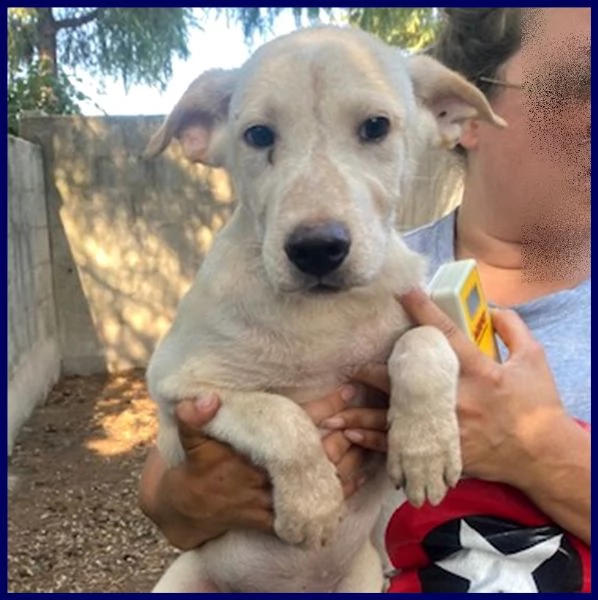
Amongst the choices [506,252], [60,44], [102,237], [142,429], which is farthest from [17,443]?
[506,252]

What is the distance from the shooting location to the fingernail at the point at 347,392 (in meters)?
2.01

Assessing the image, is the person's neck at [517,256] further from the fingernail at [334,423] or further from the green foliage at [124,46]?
the green foliage at [124,46]

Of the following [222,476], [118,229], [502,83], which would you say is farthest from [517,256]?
[118,229]

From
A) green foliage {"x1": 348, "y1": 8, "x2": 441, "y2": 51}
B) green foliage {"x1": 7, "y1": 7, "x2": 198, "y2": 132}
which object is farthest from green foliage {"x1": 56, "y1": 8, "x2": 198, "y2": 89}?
green foliage {"x1": 348, "y1": 8, "x2": 441, "y2": 51}

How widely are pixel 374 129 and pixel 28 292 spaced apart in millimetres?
4761

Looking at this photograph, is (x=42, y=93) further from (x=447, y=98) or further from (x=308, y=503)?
(x=308, y=503)

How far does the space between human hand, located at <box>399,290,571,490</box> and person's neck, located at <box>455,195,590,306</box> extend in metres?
0.42

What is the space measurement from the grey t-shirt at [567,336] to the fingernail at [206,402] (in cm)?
72

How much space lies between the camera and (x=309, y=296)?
6.37 feet

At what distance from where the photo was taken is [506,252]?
2.42 metres

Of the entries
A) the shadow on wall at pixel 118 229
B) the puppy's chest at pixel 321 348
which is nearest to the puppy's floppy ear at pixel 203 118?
the puppy's chest at pixel 321 348

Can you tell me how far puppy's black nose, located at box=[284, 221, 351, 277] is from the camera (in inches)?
66.8

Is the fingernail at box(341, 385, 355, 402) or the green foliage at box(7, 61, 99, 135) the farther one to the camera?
the green foliage at box(7, 61, 99, 135)

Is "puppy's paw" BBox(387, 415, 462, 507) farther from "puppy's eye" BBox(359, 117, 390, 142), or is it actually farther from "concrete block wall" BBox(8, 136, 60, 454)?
"concrete block wall" BBox(8, 136, 60, 454)
